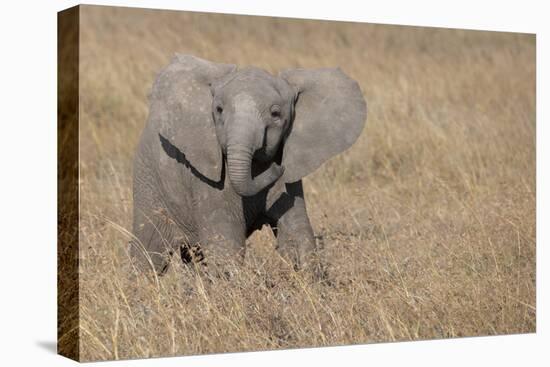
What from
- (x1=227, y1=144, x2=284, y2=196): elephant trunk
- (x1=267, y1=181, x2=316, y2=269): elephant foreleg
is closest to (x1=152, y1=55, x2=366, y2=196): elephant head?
(x1=227, y1=144, x2=284, y2=196): elephant trunk

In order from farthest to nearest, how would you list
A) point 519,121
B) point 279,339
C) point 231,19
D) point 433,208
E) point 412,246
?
point 231,19 → point 519,121 → point 433,208 → point 412,246 → point 279,339

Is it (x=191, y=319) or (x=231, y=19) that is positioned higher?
(x=231, y=19)

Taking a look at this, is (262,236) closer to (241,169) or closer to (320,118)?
(320,118)

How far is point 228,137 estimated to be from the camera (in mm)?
6867

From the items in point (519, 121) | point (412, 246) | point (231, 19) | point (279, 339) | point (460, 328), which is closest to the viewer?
point (279, 339)

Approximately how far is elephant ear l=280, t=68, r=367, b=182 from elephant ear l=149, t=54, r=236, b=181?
43 cm

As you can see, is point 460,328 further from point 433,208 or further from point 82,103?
point 82,103

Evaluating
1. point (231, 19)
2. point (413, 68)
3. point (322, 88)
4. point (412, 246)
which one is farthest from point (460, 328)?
point (231, 19)

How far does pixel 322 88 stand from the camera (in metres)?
7.42

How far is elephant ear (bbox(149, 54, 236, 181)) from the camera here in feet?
23.6

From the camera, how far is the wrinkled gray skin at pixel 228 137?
278 inches

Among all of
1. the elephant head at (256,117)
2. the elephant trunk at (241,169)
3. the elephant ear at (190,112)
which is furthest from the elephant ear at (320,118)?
the elephant ear at (190,112)

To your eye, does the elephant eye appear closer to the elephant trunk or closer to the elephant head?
the elephant head

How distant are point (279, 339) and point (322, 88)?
1.53 metres
